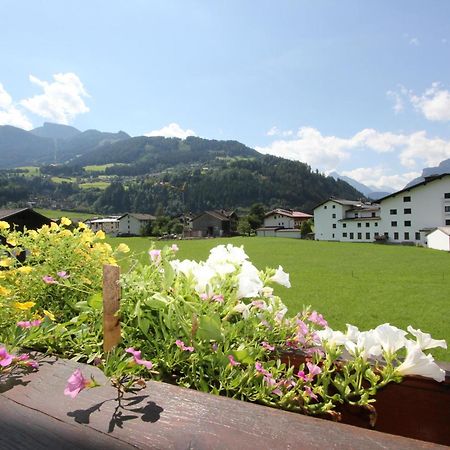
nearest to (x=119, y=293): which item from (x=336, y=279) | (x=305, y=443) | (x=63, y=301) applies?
(x=63, y=301)

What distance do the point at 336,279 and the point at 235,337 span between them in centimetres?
1553

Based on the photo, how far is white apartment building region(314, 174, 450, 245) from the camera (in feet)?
134

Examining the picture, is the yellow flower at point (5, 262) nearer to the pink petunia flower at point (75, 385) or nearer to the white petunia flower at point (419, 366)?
the pink petunia flower at point (75, 385)

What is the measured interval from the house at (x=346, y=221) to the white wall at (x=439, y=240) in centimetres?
1163

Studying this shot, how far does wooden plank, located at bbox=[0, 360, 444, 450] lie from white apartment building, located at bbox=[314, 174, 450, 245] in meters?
43.5

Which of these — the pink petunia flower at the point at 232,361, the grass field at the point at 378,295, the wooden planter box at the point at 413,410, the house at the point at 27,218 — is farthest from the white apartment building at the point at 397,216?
the pink petunia flower at the point at 232,361

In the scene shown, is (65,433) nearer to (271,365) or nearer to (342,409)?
(271,365)

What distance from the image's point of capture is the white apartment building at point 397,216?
4084 centimetres

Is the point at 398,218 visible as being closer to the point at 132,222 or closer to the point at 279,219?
the point at 279,219

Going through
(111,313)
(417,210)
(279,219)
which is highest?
(279,219)

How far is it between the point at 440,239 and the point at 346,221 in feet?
58.2

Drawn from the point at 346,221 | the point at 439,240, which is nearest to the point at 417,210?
the point at 346,221

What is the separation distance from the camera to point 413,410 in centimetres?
96

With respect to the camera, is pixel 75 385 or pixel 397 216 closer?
pixel 75 385
